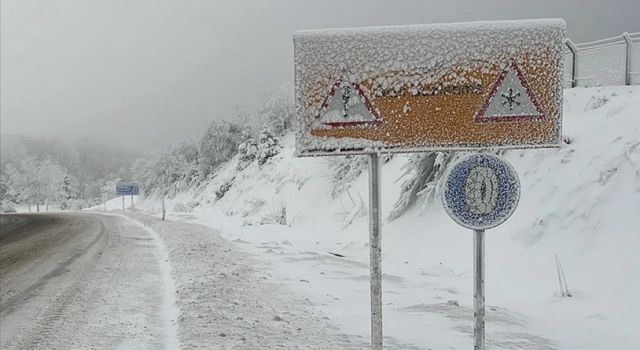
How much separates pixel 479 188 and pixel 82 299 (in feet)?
18.8

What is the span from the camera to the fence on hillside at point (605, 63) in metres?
12.8

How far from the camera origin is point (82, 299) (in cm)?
665

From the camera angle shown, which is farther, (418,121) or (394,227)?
(394,227)

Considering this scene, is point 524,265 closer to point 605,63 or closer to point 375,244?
point 375,244

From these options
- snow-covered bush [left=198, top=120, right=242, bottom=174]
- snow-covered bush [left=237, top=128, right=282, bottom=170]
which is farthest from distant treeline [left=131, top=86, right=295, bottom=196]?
snow-covered bush [left=237, top=128, right=282, bottom=170]

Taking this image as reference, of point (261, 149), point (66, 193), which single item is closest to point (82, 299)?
point (261, 149)

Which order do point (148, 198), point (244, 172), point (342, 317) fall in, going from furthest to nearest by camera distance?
point (148, 198) < point (244, 172) < point (342, 317)

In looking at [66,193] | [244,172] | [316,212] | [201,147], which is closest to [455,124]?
[316,212]

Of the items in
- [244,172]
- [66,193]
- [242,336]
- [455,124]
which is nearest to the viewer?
[455,124]

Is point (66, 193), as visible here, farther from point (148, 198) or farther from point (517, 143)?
point (517, 143)

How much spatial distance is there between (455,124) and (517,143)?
1.56 feet

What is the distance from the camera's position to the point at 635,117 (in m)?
9.07

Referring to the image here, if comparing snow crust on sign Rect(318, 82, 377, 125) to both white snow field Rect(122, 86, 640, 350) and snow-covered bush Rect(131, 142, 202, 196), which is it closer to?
white snow field Rect(122, 86, 640, 350)

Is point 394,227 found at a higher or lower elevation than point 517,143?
lower
